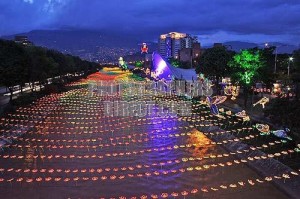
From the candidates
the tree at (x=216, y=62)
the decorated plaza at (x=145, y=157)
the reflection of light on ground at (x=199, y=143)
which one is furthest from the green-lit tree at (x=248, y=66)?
the reflection of light on ground at (x=199, y=143)

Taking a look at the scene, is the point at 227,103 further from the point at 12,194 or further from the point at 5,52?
the point at 12,194

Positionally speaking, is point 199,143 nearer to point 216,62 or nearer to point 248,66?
point 248,66

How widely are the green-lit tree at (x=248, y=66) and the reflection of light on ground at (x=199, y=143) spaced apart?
1141cm

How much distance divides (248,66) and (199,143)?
50.2ft

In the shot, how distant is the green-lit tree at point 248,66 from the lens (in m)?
36.4

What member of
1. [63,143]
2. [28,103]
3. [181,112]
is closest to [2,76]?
[28,103]

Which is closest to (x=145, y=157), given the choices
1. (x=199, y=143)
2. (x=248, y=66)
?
(x=199, y=143)

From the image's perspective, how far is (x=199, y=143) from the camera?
24250 millimetres

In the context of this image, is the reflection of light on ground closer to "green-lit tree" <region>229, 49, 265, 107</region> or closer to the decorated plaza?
the decorated plaza

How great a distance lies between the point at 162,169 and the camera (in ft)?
61.7

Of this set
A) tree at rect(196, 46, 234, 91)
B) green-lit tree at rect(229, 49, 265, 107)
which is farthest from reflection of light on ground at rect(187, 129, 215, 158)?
tree at rect(196, 46, 234, 91)

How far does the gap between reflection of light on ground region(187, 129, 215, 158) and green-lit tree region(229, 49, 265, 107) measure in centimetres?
1141

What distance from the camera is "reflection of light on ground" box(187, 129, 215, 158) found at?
21.9 metres

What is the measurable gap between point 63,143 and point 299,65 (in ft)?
77.8
